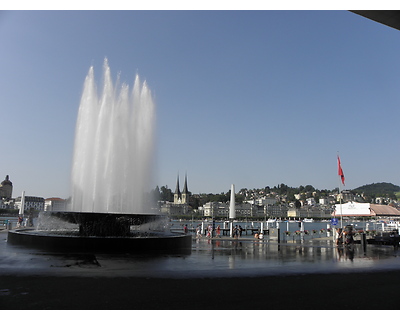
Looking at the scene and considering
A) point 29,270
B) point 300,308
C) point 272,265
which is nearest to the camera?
point 300,308

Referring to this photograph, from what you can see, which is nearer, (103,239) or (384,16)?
(384,16)

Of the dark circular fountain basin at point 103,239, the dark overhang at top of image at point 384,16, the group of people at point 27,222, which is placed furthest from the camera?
the group of people at point 27,222

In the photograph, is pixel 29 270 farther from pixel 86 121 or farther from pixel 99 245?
pixel 86 121

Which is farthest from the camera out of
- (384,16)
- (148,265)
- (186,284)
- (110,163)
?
(110,163)

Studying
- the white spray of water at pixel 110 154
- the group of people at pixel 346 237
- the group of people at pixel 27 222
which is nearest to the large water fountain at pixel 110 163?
the white spray of water at pixel 110 154

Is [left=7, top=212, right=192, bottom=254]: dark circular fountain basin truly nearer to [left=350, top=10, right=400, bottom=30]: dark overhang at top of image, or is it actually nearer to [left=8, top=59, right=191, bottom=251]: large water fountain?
[left=8, top=59, right=191, bottom=251]: large water fountain

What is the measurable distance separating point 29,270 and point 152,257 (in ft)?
15.8

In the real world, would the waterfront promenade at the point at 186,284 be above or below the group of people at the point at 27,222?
above

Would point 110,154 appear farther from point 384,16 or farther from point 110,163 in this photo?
point 384,16

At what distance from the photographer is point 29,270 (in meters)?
A: 9.86

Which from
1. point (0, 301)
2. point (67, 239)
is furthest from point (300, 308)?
point (67, 239)

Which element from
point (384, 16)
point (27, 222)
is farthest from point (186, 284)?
point (27, 222)

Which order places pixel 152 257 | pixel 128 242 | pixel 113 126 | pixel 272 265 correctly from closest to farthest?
pixel 272 265, pixel 152 257, pixel 128 242, pixel 113 126

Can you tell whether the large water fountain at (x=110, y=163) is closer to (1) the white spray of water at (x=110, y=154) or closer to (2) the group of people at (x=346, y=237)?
(1) the white spray of water at (x=110, y=154)
